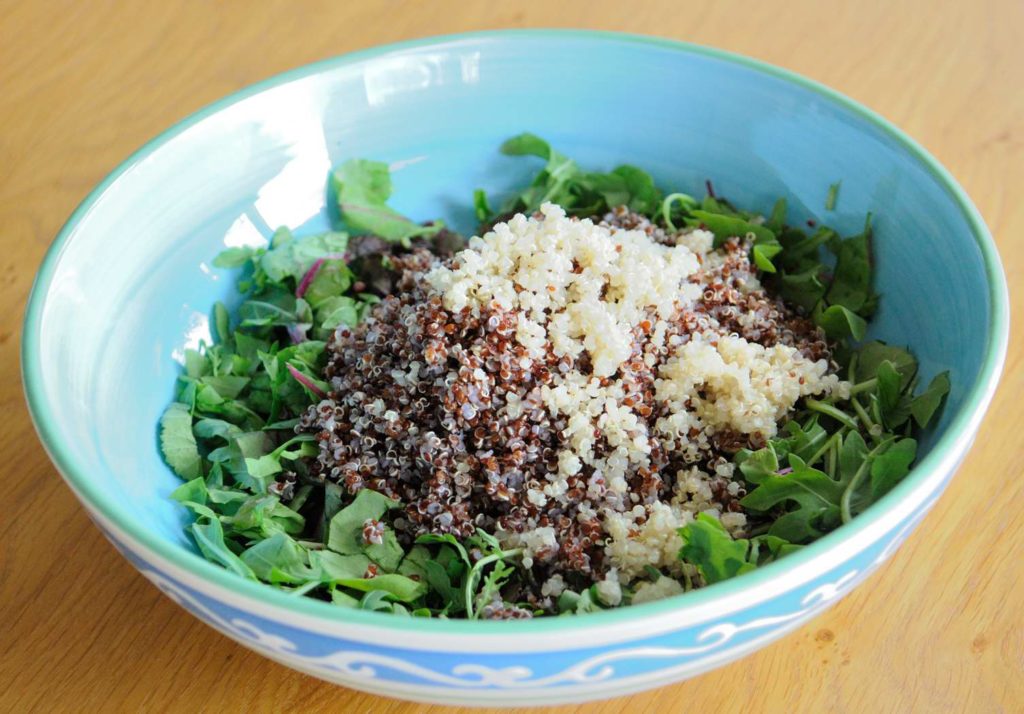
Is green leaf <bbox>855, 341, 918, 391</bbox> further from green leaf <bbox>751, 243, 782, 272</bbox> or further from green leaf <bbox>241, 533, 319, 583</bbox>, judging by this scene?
green leaf <bbox>241, 533, 319, 583</bbox>

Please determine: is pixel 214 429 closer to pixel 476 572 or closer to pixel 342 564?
pixel 342 564

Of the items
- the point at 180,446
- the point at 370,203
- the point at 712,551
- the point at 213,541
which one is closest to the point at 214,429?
the point at 180,446

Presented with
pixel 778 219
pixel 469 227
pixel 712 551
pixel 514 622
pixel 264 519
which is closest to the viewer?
pixel 514 622

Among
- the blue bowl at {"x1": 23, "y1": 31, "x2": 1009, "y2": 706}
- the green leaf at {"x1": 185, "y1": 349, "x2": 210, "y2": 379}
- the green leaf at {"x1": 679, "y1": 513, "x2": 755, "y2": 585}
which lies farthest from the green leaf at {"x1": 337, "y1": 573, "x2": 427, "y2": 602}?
the green leaf at {"x1": 185, "y1": 349, "x2": 210, "y2": 379}

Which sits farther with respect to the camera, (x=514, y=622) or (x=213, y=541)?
(x=213, y=541)

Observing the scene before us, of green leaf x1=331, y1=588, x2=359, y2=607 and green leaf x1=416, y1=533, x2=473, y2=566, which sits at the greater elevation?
green leaf x1=416, y1=533, x2=473, y2=566
